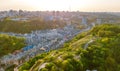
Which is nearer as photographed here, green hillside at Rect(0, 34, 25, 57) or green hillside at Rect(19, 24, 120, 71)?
green hillside at Rect(19, 24, 120, 71)

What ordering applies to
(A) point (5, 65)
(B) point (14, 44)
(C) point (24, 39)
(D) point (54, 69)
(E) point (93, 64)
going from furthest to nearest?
(C) point (24, 39)
(B) point (14, 44)
(A) point (5, 65)
(E) point (93, 64)
(D) point (54, 69)

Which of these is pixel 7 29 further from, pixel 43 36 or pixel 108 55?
pixel 108 55

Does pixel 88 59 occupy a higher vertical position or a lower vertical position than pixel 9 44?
higher

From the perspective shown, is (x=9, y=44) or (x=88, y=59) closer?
(x=88, y=59)

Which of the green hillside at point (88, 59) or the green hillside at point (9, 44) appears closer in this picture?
the green hillside at point (88, 59)

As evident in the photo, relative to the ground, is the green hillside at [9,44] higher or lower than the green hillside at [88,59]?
lower

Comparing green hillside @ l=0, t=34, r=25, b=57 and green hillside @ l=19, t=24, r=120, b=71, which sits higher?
green hillside @ l=19, t=24, r=120, b=71

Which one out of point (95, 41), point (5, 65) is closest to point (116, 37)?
point (95, 41)

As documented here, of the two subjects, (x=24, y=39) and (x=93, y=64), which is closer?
(x=93, y=64)
